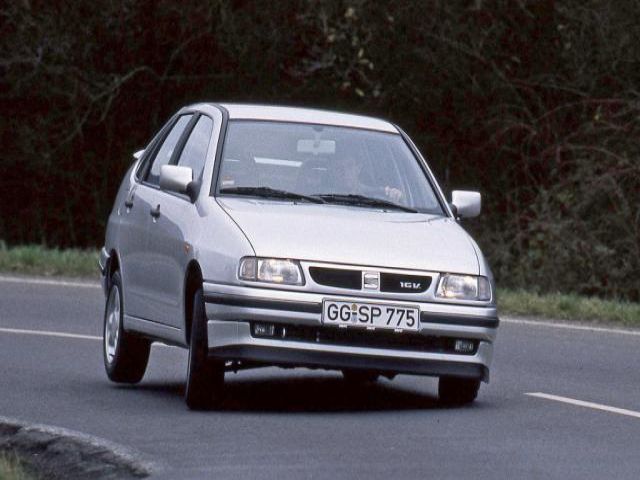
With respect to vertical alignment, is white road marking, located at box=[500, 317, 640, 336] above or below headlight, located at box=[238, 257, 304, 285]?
below

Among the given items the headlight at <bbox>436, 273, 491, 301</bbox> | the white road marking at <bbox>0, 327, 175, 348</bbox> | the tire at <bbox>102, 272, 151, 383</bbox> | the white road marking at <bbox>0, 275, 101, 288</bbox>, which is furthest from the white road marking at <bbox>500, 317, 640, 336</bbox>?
the headlight at <bbox>436, 273, 491, 301</bbox>

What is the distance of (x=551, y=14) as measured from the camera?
26.0 m

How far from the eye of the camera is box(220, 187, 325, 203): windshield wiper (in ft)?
36.9

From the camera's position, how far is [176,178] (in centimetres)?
1116

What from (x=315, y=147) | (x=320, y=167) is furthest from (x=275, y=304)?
(x=315, y=147)

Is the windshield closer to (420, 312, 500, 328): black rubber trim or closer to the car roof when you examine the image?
the car roof

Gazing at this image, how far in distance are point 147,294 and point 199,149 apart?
34.7 inches

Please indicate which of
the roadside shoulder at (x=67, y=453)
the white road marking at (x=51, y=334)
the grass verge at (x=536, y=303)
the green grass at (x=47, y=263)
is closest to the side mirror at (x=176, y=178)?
the roadside shoulder at (x=67, y=453)

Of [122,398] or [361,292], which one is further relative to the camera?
[122,398]

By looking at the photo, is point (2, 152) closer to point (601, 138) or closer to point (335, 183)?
point (601, 138)

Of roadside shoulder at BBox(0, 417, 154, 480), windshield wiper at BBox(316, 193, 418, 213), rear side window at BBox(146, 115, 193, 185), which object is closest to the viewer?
roadside shoulder at BBox(0, 417, 154, 480)

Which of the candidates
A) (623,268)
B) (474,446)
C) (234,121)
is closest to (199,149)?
(234,121)

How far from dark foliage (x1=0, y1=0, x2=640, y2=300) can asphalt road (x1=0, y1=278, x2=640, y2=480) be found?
8.00 meters

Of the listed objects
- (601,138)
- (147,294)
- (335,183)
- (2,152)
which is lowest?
(2,152)
